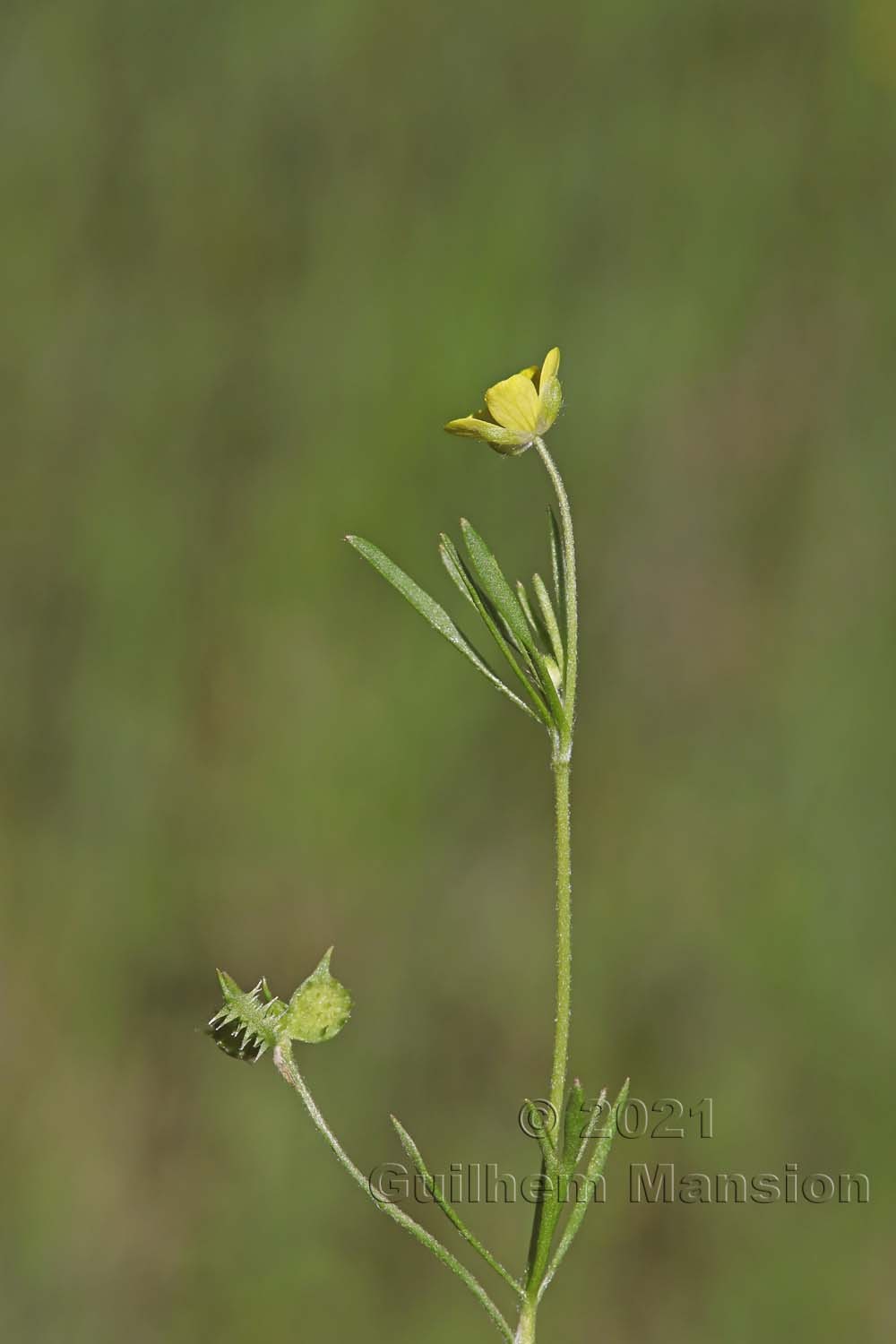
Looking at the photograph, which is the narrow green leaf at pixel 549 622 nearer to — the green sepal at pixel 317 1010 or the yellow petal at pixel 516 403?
the yellow petal at pixel 516 403

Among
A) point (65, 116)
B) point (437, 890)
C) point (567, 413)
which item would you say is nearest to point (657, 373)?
point (567, 413)

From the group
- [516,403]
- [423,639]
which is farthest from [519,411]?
[423,639]

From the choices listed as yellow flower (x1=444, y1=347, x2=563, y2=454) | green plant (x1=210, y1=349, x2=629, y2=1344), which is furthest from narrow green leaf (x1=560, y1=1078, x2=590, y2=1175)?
yellow flower (x1=444, y1=347, x2=563, y2=454)

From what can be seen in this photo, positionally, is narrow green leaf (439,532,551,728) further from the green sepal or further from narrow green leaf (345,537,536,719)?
the green sepal

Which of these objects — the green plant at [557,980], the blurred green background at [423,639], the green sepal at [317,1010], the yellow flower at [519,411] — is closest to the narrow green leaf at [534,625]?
the green plant at [557,980]

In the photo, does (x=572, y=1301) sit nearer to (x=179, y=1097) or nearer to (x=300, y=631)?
(x=179, y=1097)
